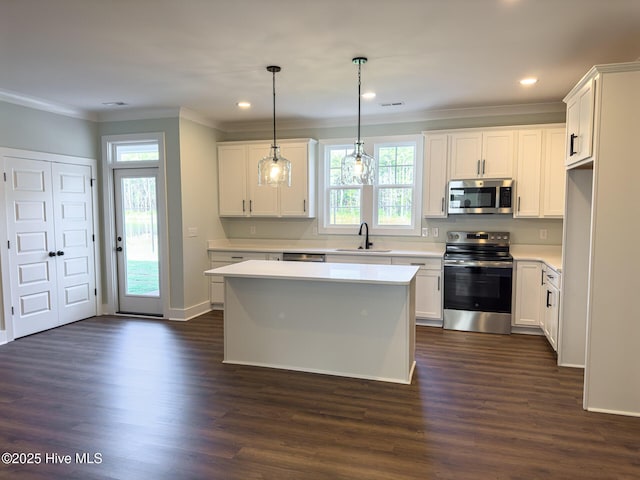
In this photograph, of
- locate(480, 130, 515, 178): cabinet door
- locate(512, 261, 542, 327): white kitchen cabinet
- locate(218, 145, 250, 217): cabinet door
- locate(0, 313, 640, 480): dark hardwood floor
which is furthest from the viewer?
locate(218, 145, 250, 217): cabinet door

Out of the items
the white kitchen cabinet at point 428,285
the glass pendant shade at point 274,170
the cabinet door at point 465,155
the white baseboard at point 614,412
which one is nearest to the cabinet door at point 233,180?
the white kitchen cabinet at point 428,285

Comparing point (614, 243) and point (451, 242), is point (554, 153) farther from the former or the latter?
point (614, 243)

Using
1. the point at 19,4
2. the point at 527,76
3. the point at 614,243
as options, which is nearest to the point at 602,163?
the point at 614,243

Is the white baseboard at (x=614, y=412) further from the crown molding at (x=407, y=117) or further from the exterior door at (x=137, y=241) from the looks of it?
the exterior door at (x=137, y=241)

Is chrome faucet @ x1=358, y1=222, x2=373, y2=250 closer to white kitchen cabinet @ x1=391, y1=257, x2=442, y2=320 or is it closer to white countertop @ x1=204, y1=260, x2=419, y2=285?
white kitchen cabinet @ x1=391, y1=257, x2=442, y2=320

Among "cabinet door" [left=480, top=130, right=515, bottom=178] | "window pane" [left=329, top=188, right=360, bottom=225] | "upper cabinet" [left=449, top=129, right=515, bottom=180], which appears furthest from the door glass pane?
"cabinet door" [left=480, top=130, right=515, bottom=178]

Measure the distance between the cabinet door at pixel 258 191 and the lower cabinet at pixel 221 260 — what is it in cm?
61

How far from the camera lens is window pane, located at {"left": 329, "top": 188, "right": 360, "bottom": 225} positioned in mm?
5926

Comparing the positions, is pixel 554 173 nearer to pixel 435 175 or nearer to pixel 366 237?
pixel 435 175

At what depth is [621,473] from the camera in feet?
7.45

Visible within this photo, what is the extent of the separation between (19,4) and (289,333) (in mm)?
3021

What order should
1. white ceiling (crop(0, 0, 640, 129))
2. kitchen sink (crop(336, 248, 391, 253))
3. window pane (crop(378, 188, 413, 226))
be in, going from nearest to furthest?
white ceiling (crop(0, 0, 640, 129)) < kitchen sink (crop(336, 248, 391, 253)) < window pane (crop(378, 188, 413, 226))

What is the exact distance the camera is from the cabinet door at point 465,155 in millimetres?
5070

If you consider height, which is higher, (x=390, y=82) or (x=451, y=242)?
(x=390, y=82)
